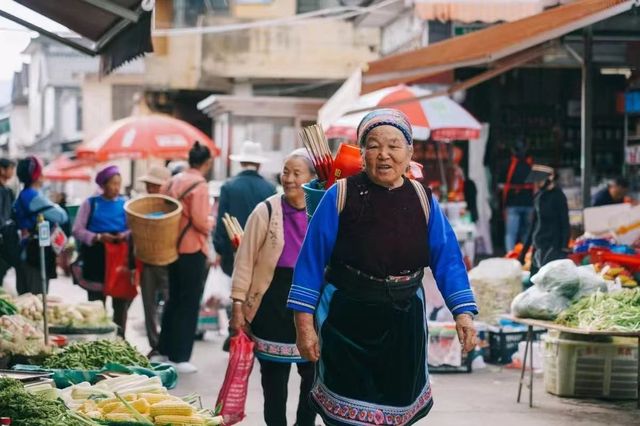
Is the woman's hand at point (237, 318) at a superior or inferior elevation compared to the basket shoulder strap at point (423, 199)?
inferior

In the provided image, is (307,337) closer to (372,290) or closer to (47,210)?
(372,290)

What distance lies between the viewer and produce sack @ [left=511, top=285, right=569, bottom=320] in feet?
35.1

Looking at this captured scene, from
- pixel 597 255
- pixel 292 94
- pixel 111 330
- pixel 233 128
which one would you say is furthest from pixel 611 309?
pixel 292 94

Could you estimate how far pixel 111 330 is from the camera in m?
11.0

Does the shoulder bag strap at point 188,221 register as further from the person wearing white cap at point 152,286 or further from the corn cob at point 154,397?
the corn cob at point 154,397

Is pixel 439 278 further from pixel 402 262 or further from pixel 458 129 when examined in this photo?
pixel 458 129

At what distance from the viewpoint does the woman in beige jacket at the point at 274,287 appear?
8312 mm

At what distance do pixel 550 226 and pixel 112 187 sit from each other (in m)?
5.37

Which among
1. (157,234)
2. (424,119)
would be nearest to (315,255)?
(157,234)

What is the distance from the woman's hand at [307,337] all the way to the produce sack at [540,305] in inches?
192

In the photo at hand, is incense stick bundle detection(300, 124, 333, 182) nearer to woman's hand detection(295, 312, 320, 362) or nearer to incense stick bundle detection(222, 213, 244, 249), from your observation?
woman's hand detection(295, 312, 320, 362)

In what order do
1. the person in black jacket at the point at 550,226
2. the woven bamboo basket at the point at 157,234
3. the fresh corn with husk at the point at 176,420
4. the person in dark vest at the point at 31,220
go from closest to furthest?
1. the fresh corn with husk at the point at 176,420
2. the woven bamboo basket at the point at 157,234
3. the person in dark vest at the point at 31,220
4. the person in black jacket at the point at 550,226

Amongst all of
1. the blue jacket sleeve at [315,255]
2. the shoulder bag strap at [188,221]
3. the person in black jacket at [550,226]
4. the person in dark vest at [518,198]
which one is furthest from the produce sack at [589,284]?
the person in dark vest at [518,198]

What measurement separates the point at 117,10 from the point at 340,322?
2.74m
